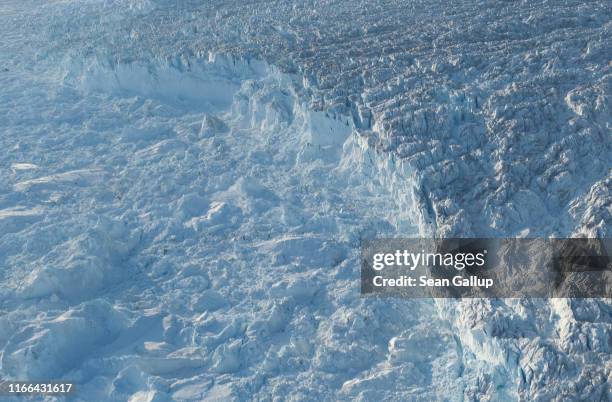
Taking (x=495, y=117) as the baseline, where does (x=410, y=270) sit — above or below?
below

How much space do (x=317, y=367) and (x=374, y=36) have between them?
46.3ft

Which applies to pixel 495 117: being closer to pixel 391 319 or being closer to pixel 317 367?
pixel 391 319

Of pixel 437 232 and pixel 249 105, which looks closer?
pixel 437 232

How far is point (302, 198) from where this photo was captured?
18.2 metres

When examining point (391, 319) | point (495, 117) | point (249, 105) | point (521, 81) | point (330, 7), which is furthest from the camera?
point (330, 7)

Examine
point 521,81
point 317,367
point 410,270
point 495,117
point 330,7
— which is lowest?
point 317,367

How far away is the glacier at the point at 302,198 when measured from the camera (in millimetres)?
13102

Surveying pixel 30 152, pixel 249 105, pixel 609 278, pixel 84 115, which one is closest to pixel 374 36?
pixel 249 105

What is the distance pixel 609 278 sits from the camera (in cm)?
1270

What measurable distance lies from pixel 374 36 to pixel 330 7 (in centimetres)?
534

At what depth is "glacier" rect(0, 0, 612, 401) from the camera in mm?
13102

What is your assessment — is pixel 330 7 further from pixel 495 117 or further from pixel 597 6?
A: pixel 495 117

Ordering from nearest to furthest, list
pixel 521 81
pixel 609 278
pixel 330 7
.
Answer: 1. pixel 609 278
2. pixel 521 81
3. pixel 330 7

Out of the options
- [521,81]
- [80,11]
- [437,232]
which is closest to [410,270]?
[437,232]
